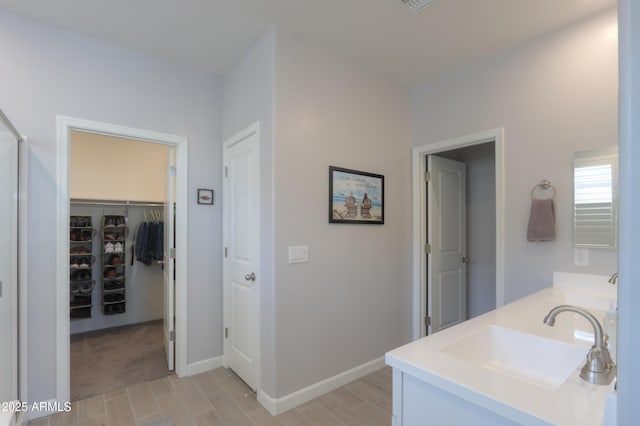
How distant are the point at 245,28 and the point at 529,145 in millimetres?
2283

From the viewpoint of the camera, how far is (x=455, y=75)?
2844 mm

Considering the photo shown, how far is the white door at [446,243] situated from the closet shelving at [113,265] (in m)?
3.68

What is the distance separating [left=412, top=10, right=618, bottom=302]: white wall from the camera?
2.06 meters

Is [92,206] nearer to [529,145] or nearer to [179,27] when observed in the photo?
[179,27]

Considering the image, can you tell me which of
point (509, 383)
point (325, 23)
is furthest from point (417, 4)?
point (509, 383)

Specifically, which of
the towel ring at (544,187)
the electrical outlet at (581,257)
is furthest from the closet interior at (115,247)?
the electrical outlet at (581,257)

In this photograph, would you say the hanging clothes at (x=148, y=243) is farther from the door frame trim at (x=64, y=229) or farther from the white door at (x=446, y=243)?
the white door at (x=446, y=243)

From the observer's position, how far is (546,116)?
2.29 metres

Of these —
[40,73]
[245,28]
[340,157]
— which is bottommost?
[340,157]

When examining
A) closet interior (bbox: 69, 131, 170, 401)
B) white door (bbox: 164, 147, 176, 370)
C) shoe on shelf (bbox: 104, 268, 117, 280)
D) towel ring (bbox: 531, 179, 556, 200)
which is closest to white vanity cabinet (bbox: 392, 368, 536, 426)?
towel ring (bbox: 531, 179, 556, 200)

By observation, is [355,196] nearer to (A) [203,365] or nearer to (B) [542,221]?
(B) [542,221]

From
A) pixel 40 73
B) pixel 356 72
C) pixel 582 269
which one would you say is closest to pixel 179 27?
pixel 40 73

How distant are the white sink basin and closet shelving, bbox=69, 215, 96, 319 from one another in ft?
13.4

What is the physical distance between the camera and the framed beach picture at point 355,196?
2533mm
